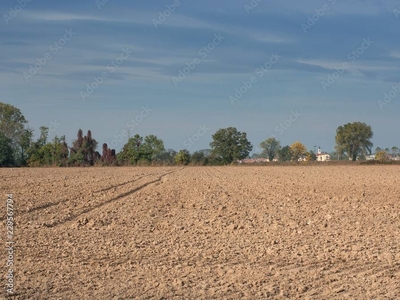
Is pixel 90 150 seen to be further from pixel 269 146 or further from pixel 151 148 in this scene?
pixel 269 146

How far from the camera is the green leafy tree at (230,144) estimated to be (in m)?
85.0

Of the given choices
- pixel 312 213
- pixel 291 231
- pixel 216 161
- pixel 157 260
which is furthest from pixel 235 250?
pixel 216 161

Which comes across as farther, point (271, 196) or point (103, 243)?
point (271, 196)

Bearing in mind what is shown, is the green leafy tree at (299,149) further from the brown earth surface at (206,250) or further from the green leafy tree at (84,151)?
→ the brown earth surface at (206,250)

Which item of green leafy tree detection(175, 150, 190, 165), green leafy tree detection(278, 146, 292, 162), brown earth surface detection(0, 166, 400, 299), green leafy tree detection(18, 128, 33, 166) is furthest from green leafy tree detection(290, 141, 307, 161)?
brown earth surface detection(0, 166, 400, 299)

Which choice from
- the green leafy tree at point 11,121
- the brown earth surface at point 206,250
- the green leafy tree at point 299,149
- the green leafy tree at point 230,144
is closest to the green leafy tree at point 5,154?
the green leafy tree at point 11,121

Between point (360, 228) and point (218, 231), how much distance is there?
2768mm

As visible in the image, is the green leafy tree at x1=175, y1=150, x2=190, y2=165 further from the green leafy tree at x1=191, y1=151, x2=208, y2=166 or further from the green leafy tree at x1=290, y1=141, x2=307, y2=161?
the green leafy tree at x1=290, y1=141, x2=307, y2=161

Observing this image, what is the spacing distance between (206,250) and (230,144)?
77099 millimetres

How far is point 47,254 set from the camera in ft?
28.5

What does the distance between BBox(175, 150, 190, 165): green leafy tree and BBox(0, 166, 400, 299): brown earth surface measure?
54.6m

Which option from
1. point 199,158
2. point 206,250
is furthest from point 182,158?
point 206,250

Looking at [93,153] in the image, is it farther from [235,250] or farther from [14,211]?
[235,250]

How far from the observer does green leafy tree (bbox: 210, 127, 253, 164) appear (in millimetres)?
85000
